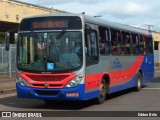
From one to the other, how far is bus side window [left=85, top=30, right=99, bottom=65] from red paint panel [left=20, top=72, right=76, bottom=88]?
0.91 meters

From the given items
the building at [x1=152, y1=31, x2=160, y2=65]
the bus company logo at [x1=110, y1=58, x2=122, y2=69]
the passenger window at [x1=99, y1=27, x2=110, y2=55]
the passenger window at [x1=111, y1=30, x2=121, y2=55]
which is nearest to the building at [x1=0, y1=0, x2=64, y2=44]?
the passenger window at [x1=111, y1=30, x2=121, y2=55]

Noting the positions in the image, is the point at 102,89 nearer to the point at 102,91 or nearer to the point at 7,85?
the point at 102,91

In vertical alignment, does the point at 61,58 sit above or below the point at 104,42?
below

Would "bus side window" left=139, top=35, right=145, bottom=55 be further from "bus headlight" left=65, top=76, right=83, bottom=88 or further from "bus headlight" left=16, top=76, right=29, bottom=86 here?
"bus headlight" left=16, top=76, right=29, bottom=86

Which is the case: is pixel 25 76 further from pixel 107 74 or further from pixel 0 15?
pixel 0 15

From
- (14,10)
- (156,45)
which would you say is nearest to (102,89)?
(14,10)

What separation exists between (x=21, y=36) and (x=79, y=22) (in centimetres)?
201

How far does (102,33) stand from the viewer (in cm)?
1462

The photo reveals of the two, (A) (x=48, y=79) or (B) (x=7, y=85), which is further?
(B) (x=7, y=85)

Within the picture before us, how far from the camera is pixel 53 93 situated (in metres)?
12.6

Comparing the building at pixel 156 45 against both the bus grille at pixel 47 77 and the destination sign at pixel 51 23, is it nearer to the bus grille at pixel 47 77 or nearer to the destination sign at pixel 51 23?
the destination sign at pixel 51 23

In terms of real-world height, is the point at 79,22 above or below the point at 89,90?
above

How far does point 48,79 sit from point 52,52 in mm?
828

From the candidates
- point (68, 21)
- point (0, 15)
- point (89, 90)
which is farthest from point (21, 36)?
point (0, 15)
